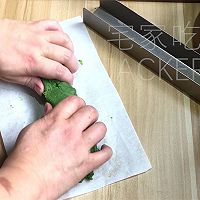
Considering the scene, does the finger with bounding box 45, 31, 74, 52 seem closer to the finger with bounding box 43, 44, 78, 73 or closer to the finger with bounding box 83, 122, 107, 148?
the finger with bounding box 43, 44, 78, 73

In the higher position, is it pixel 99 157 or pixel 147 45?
pixel 147 45

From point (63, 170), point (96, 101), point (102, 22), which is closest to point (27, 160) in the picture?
point (63, 170)

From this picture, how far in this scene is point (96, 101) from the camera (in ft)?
2.11

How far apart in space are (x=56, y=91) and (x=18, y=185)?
0.16 metres

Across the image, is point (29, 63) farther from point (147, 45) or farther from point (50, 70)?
point (147, 45)

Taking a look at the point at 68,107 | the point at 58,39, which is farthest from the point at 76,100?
the point at 58,39

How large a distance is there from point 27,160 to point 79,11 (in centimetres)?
32

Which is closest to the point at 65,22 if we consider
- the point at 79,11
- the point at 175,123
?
the point at 79,11

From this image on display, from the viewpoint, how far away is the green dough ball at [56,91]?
0.61 metres

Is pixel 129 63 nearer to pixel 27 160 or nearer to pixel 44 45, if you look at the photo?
pixel 44 45

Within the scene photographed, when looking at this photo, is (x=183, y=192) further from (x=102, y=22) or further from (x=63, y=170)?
(x=102, y=22)

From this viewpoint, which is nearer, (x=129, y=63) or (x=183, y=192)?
(x=183, y=192)

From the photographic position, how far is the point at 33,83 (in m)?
0.63

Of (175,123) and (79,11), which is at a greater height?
(79,11)
